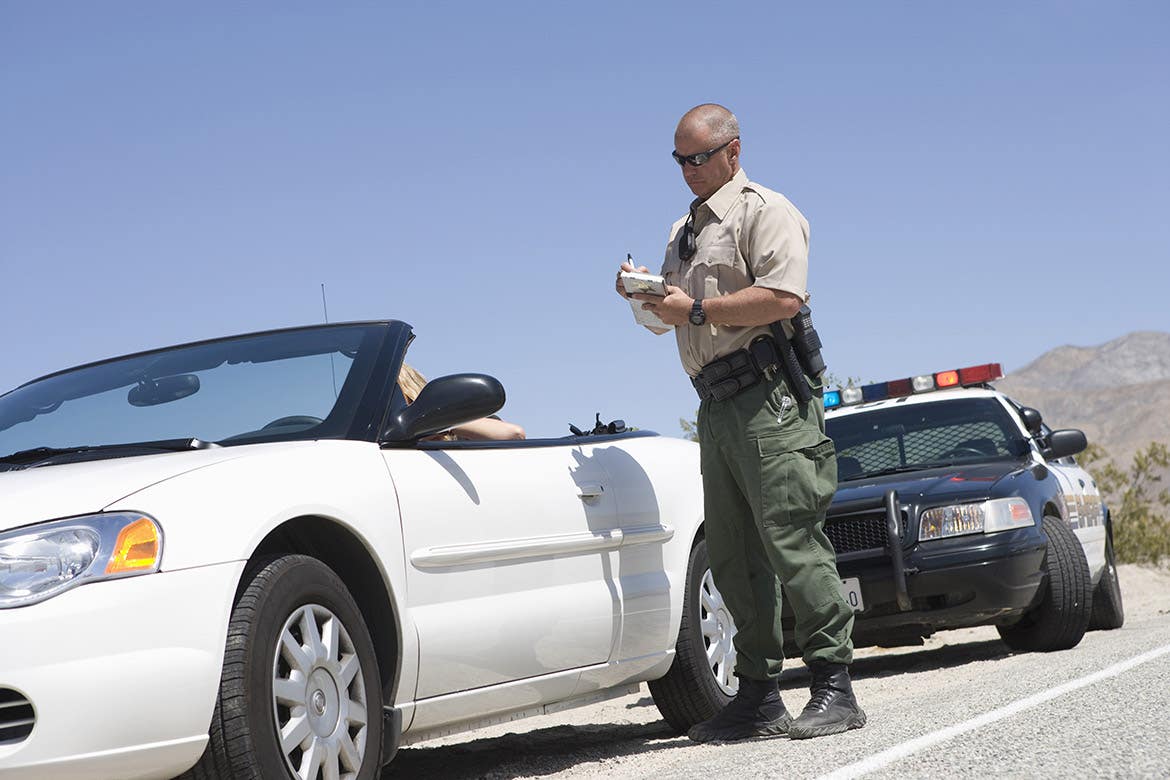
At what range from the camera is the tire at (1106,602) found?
1041cm

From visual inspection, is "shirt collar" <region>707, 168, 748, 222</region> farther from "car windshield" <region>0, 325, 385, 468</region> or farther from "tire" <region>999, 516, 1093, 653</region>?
"tire" <region>999, 516, 1093, 653</region>

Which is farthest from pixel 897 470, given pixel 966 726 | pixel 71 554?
pixel 71 554

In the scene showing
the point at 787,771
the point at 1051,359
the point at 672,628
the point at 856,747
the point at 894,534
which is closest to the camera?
the point at 787,771

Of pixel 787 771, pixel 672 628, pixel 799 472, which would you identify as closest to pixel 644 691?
pixel 672 628

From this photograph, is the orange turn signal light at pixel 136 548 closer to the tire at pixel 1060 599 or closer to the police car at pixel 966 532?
the police car at pixel 966 532

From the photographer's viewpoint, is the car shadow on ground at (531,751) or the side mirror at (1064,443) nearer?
the car shadow on ground at (531,751)

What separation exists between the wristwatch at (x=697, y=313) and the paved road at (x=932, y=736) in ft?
Result: 4.99

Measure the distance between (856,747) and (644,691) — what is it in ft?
17.8

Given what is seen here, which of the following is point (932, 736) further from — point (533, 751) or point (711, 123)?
point (711, 123)

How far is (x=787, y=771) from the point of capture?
4285 mm

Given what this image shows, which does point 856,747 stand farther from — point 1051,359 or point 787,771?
point 1051,359

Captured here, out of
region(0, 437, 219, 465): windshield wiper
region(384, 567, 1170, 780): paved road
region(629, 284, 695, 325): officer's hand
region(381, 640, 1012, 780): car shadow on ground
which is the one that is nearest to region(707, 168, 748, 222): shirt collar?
region(629, 284, 695, 325): officer's hand

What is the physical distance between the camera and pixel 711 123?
5.73 metres

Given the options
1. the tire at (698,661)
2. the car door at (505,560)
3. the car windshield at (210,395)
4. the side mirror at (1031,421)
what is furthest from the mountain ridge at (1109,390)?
the car windshield at (210,395)
